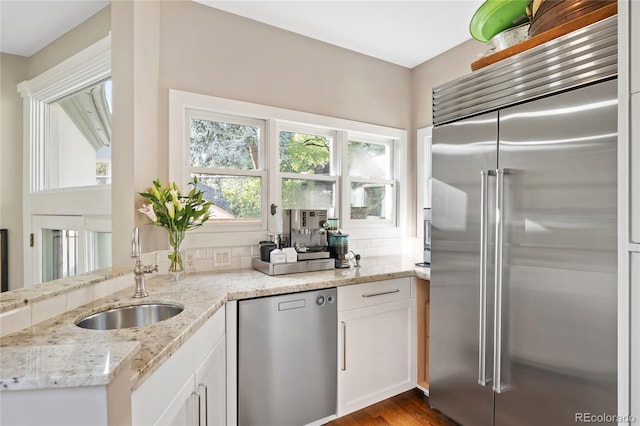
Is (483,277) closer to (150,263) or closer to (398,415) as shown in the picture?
(398,415)

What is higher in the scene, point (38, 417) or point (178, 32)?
point (178, 32)

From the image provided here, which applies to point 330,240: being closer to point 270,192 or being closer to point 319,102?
point 270,192

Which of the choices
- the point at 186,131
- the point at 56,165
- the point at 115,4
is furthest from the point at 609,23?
the point at 56,165

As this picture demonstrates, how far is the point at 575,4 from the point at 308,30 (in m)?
1.68

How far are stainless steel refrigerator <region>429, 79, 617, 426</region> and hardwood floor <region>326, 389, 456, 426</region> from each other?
24cm

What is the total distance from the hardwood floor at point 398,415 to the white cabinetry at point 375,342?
2.0 inches

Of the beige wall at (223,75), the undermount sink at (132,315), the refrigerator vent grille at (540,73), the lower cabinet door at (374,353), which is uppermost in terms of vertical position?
the beige wall at (223,75)

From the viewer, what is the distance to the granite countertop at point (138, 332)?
0.57m

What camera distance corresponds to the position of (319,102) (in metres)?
2.60

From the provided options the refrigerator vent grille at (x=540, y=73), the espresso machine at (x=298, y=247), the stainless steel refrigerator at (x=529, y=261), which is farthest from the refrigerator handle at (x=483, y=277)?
the espresso machine at (x=298, y=247)

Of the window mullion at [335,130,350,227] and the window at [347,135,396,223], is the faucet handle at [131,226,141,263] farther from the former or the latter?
the window at [347,135,396,223]

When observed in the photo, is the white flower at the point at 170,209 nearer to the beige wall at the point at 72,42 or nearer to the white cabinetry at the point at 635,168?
the beige wall at the point at 72,42

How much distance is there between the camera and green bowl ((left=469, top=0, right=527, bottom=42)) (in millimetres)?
1650

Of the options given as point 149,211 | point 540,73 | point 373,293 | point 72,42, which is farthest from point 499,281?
point 72,42
